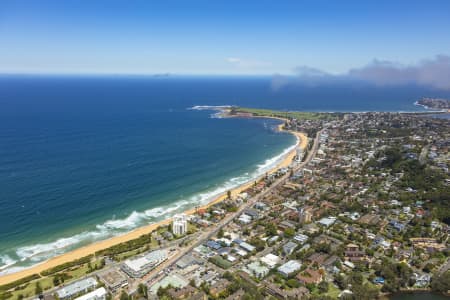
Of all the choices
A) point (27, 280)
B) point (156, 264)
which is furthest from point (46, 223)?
point (156, 264)

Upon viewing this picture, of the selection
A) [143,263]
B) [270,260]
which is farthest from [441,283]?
[143,263]

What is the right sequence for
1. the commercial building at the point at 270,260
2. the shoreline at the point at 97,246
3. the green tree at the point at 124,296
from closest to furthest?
the green tree at the point at 124,296 → the shoreline at the point at 97,246 → the commercial building at the point at 270,260

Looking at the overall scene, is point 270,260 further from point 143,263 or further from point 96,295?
point 96,295

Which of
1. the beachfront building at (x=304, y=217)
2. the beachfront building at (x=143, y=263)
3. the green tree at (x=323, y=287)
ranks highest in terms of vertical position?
the beachfront building at (x=304, y=217)

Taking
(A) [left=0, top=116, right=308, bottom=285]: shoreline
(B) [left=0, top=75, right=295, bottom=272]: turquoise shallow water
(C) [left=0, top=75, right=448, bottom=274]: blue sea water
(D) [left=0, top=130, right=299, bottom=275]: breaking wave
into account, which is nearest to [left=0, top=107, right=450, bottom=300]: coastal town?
(A) [left=0, top=116, right=308, bottom=285]: shoreline

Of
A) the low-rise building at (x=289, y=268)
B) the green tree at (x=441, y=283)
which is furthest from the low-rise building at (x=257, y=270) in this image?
the green tree at (x=441, y=283)

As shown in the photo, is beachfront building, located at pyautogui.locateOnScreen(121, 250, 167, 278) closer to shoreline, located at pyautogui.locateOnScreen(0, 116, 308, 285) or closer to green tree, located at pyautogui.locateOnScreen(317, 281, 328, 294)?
shoreline, located at pyautogui.locateOnScreen(0, 116, 308, 285)

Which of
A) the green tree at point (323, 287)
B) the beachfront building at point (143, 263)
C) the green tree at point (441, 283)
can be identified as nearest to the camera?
the green tree at point (323, 287)

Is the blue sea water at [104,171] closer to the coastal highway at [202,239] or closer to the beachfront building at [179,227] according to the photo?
the beachfront building at [179,227]

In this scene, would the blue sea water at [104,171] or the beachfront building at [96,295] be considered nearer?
the beachfront building at [96,295]
